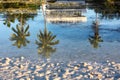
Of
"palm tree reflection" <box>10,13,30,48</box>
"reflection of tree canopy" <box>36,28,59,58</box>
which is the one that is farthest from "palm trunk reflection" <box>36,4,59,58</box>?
"palm tree reflection" <box>10,13,30,48</box>

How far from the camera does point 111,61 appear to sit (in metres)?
20.1

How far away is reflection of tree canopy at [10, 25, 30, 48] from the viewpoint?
2656cm

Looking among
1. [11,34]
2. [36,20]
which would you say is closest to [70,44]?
[11,34]

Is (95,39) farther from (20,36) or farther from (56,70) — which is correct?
(56,70)

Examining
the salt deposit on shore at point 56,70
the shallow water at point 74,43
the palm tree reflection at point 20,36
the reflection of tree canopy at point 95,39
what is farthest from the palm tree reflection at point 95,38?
the salt deposit on shore at point 56,70

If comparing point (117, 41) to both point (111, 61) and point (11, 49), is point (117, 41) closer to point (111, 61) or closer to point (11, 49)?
point (111, 61)

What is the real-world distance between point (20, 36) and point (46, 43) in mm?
4350

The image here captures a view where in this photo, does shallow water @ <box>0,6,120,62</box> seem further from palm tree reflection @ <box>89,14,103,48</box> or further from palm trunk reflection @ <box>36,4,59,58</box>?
palm trunk reflection @ <box>36,4,59,58</box>

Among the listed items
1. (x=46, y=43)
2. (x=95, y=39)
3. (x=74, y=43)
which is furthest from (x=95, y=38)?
(x=46, y=43)

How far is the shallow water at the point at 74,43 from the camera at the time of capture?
861 inches

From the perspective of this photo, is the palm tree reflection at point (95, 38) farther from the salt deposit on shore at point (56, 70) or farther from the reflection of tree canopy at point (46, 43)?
the salt deposit on shore at point (56, 70)

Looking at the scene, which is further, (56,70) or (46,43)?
(46,43)

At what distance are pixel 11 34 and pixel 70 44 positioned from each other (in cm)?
757

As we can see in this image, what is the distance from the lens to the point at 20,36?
29531 mm
